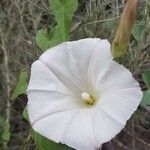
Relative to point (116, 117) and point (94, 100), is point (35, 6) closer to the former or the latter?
point (94, 100)

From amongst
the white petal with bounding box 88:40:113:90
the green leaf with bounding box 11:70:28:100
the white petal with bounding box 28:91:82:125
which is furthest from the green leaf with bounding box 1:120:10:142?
the white petal with bounding box 88:40:113:90

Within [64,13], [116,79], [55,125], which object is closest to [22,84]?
[64,13]

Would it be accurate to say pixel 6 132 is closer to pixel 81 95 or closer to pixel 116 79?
pixel 81 95

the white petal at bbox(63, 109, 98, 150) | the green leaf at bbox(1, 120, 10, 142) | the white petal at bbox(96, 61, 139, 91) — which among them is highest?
the white petal at bbox(96, 61, 139, 91)

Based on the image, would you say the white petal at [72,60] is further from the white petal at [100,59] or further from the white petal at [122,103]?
the white petal at [122,103]

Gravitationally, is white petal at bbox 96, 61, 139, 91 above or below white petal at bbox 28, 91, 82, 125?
above

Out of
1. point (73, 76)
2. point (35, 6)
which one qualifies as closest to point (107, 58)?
point (73, 76)

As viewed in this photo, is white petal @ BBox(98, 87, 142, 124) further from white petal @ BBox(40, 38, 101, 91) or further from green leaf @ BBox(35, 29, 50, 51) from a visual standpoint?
green leaf @ BBox(35, 29, 50, 51)

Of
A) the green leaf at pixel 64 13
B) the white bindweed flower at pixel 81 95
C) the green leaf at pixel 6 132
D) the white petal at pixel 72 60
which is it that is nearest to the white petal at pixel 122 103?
the white bindweed flower at pixel 81 95

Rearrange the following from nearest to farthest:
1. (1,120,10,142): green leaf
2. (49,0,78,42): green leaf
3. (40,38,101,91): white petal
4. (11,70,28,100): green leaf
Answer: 1. (40,38,101,91): white petal
2. (49,0,78,42): green leaf
3. (11,70,28,100): green leaf
4. (1,120,10,142): green leaf
